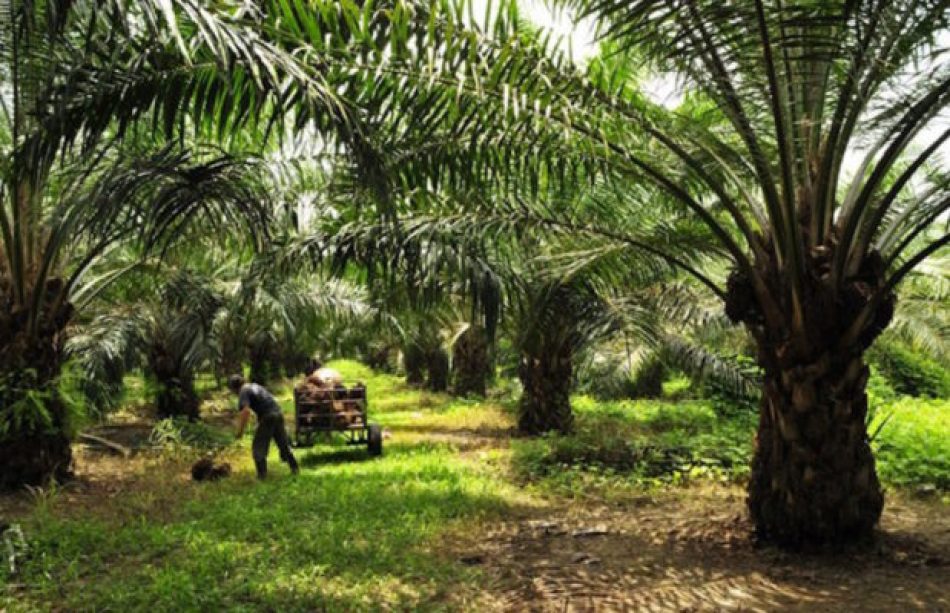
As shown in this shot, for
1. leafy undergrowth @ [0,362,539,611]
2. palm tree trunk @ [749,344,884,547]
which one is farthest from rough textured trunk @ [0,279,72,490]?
palm tree trunk @ [749,344,884,547]

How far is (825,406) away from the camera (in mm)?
4973

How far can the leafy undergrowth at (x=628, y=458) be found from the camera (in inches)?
311

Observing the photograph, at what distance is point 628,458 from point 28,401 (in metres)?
6.38

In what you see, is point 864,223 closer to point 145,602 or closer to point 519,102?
point 519,102

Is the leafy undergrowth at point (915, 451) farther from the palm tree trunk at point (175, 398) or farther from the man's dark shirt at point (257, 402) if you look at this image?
the palm tree trunk at point (175, 398)

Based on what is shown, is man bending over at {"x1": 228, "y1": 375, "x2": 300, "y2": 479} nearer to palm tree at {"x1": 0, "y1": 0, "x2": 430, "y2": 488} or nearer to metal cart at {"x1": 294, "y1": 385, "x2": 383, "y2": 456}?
metal cart at {"x1": 294, "y1": 385, "x2": 383, "y2": 456}

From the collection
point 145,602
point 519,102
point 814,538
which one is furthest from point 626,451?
point 145,602

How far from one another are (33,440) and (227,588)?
3973mm

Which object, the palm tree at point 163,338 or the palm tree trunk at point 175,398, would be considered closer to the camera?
the palm tree at point 163,338

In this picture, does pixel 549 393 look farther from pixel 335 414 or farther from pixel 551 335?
pixel 335 414

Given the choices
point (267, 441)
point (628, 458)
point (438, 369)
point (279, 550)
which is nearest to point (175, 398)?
point (267, 441)

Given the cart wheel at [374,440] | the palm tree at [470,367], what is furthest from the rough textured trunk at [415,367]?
the cart wheel at [374,440]

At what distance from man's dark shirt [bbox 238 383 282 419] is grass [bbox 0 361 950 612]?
2.41ft

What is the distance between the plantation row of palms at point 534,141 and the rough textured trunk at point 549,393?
4395 mm
